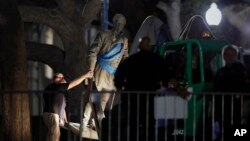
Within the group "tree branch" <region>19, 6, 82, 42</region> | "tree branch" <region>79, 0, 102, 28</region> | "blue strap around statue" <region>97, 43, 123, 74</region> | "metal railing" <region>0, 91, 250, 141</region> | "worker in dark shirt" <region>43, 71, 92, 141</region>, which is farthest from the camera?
"tree branch" <region>79, 0, 102, 28</region>

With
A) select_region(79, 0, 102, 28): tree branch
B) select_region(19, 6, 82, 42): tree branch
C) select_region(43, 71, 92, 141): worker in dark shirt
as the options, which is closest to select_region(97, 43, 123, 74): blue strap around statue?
select_region(43, 71, 92, 141): worker in dark shirt

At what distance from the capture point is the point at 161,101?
1256 cm

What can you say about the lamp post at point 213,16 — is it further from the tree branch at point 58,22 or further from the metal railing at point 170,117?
the metal railing at point 170,117

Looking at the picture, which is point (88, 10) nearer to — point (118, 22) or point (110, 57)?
point (110, 57)

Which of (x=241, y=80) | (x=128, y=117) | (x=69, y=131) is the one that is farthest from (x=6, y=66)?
(x=241, y=80)

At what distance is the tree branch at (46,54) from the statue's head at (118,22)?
3686mm

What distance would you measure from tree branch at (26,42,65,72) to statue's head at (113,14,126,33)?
3686 millimetres

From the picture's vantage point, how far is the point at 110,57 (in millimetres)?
15000

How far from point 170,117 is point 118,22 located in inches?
105

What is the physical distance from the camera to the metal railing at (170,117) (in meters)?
12.6

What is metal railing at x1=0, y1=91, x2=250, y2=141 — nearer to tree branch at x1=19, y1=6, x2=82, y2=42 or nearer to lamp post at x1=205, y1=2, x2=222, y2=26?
tree branch at x1=19, y1=6, x2=82, y2=42

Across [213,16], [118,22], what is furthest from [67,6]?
[118,22]

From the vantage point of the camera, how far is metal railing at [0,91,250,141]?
1260 centimetres

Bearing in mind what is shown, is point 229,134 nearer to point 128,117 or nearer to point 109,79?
point 128,117
